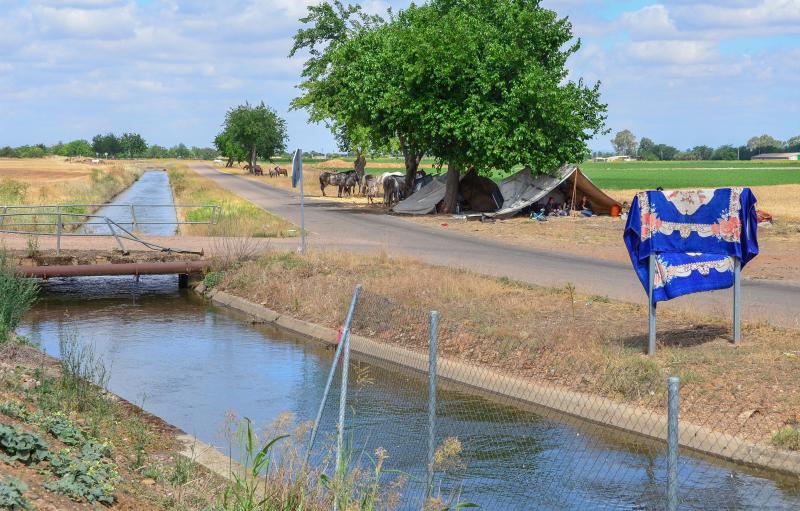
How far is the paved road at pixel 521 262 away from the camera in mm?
17062

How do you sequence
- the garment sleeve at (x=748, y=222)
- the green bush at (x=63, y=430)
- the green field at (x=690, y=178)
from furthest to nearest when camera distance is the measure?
the green field at (x=690, y=178) < the garment sleeve at (x=748, y=222) < the green bush at (x=63, y=430)

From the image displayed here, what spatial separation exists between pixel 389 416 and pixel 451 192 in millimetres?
30105

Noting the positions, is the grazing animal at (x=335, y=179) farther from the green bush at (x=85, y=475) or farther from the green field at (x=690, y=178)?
the green bush at (x=85, y=475)

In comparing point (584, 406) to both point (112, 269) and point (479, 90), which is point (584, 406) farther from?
point (479, 90)

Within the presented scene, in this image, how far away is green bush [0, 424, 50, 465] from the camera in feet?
24.4

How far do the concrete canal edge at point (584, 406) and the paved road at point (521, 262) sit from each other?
10.8ft

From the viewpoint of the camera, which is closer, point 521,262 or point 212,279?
point 212,279

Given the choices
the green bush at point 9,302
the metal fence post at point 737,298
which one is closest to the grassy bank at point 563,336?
the metal fence post at point 737,298

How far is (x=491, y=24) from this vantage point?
39156 mm

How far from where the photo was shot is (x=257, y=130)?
396ft

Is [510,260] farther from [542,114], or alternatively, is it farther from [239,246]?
[542,114]

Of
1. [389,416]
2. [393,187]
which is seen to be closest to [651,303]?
[389,416]

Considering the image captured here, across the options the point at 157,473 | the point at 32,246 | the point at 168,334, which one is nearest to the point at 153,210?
the point at 32,246

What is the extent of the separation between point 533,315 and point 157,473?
875cm
